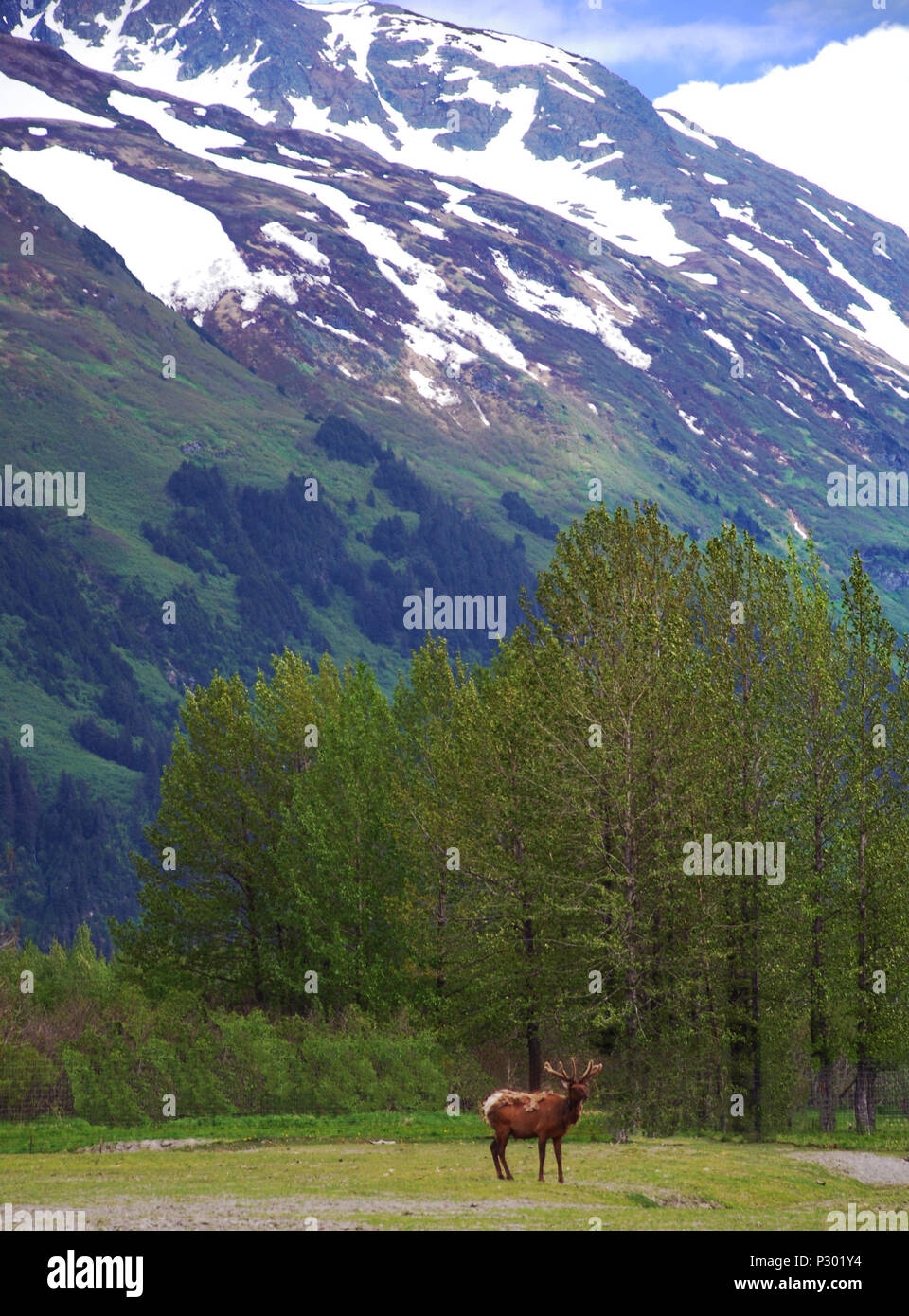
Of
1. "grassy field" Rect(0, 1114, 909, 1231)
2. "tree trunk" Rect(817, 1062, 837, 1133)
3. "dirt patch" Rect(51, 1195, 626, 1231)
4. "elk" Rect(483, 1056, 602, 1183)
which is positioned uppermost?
"elk" Rect(483, 1056, 602, 1183)

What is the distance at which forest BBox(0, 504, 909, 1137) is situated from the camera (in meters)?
43.2

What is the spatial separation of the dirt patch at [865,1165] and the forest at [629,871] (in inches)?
196

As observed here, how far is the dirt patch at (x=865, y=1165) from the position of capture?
32.4 metres

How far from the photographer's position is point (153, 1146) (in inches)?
1378

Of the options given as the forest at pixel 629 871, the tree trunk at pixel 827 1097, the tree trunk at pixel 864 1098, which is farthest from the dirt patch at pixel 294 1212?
the tree trunk at pixel 864 1098

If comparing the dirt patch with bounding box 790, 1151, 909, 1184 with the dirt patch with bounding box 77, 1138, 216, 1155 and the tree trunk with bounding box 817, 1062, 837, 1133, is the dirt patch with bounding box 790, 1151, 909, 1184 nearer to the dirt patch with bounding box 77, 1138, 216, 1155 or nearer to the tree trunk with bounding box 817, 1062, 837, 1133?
the tree trunk with bounding box 817, 1062, 837, 1133

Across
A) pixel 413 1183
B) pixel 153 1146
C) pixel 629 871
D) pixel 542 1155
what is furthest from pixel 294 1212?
pixel 629 871

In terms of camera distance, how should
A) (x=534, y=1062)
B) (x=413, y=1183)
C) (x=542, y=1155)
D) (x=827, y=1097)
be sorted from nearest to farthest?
(x=413, y=1183), (x=542, y=1155), (x=827, y=1097), (x=534, y=1062)

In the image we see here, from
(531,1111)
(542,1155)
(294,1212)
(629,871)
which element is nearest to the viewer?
(294,1212)

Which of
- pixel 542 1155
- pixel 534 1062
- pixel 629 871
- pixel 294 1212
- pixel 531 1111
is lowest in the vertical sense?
pixel 534 1062

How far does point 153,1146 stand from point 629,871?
1601cm

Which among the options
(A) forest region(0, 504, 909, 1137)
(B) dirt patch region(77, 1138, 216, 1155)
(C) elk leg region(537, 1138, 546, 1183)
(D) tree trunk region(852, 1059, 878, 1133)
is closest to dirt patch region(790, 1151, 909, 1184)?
(A) forest region(0, 504, 909, 1137)

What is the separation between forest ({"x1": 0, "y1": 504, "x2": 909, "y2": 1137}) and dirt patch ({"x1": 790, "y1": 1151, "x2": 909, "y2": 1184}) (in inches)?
196

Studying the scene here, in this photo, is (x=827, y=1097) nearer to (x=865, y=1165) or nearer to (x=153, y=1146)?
(x=865, y=1165)
